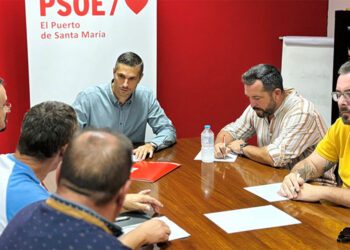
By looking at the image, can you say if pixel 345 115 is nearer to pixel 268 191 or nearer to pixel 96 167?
pixel 268 191

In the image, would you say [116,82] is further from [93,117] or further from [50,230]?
[50,230]

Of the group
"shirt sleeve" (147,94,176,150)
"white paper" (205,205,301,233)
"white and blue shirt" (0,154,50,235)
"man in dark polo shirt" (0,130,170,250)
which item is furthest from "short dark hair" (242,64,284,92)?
"man in dark polo shirt" (0,130,170,250)

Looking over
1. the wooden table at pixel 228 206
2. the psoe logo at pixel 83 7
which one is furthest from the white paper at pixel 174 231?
the psoe logo at pixel 83 7

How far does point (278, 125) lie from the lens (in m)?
3.12

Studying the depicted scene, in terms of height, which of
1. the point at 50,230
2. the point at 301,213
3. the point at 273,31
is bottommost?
the point at 301,213

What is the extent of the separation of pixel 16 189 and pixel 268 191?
3.92ft

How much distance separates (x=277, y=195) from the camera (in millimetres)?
2326

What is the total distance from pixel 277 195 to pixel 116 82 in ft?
5.11

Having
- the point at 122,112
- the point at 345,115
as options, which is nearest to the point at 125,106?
the point at 122,112

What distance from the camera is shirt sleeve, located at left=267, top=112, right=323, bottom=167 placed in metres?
2.93

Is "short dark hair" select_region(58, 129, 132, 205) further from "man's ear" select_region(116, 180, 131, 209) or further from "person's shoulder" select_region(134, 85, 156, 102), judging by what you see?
"person's shoulder" select_region(134, 85, 156, 102)

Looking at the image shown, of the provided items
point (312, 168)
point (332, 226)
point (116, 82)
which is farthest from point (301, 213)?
point (116, 82)

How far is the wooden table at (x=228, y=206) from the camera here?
1835mm

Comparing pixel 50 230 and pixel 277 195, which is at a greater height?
pixel 50 230
